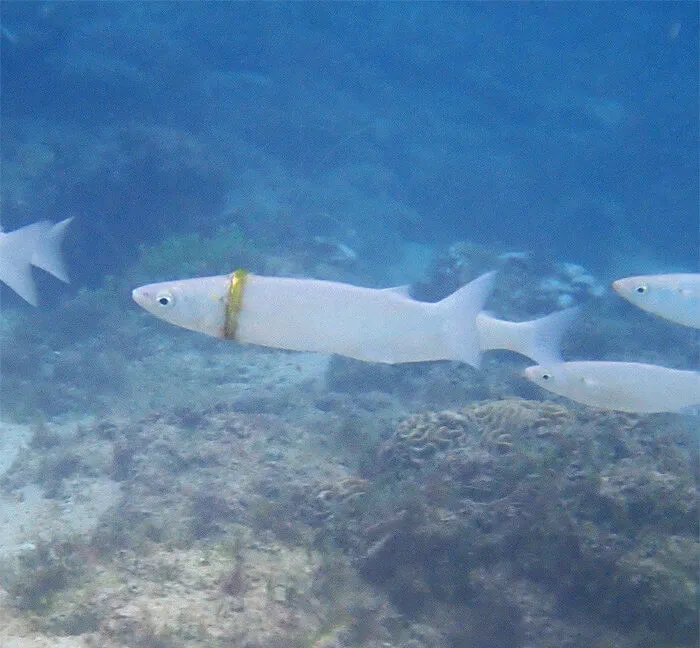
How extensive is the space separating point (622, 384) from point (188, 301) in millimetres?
3150

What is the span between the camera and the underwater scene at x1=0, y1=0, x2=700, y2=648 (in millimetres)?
4180

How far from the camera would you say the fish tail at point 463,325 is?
3115 millimetres

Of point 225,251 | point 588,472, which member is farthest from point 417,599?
point 225,251

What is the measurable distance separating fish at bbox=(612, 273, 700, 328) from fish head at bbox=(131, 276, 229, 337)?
2.98 meters

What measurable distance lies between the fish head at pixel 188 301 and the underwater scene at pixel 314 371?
0.04 feet

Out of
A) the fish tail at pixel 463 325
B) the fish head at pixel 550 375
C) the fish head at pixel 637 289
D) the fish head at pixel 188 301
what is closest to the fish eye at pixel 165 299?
the fish head at pixel 188 301

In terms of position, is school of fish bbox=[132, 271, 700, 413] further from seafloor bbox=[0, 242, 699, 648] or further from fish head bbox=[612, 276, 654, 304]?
seafloor bbox=[0, 242, 699, 648]

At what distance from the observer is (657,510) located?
4.68m

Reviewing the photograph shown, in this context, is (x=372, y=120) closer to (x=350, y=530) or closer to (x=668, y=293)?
(x=668, y=293)

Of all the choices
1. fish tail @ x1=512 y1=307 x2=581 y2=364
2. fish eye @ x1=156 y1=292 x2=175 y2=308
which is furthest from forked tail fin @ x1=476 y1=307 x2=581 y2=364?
fish eye @ x1=156 y1=292 x2=175 y2=308

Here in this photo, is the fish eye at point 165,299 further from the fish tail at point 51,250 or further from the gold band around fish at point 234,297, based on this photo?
the fish tail at point 51,250

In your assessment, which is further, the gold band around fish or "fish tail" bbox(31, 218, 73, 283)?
"fish tail" bbox(31, 218, 73, 283)

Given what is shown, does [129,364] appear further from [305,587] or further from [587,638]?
[587,638]

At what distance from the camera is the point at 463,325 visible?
3.12 m
